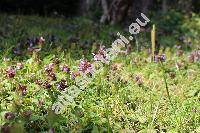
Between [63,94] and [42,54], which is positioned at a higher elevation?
[42,54]

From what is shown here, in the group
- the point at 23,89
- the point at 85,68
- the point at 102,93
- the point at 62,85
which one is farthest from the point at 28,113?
the point at 85,68

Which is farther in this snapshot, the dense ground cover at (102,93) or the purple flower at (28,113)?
the dense ground cover at (102,93)

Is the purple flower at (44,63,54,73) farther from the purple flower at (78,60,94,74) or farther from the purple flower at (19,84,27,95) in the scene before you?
the purple flower at (19,84,27,95)

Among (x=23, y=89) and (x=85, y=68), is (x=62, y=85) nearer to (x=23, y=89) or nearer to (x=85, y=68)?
(x=23, y=89)

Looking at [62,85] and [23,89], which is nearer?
[23,89]

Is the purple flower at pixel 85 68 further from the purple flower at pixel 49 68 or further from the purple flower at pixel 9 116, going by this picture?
the purple flower at pixel 9 116

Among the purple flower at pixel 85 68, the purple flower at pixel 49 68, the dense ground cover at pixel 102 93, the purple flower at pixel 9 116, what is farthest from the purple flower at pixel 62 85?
the purple flower at pixel 9 116

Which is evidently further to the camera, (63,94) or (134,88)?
(134,88)

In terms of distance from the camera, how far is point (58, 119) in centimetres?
377

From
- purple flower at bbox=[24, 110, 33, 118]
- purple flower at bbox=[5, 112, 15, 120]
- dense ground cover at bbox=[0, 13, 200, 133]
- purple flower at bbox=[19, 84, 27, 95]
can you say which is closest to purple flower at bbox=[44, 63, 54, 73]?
dense ground cover at bbox=[0, 13, 200, 133]

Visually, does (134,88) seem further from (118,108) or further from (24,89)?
(24,89)

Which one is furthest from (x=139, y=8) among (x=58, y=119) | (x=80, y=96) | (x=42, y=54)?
(x=58, y=119)

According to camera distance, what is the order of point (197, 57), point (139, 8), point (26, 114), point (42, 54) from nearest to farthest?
1. point (26, 114)
2. point (42, 54)
3. point (197, 57)
4. point (139, 8)

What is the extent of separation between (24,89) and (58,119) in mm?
656
